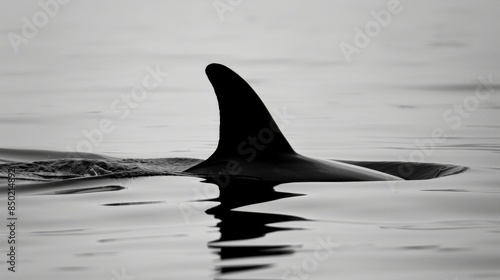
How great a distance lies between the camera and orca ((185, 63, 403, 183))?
32.6 feet

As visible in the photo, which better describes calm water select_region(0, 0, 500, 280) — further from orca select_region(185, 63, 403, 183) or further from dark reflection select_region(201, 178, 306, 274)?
orca select_region(185, 63, 403, 183)

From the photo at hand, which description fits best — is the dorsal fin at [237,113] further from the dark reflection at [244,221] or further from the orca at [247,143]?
the dark reflection at [244,221]

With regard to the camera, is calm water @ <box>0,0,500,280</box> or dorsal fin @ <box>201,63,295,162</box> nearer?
calm water @ <box>0,0,500,280</box>

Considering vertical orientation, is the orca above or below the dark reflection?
above

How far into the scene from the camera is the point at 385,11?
39781 millimetres

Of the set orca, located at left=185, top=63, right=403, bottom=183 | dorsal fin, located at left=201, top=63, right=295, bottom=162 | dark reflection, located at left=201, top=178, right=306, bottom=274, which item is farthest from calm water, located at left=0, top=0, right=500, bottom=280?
dorsal fin, located at left=201, top=63, right=295, bottom=162

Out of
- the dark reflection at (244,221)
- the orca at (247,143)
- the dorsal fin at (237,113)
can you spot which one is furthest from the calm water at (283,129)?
the dorsal fin at (237,113)

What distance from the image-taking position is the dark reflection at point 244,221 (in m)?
7.00

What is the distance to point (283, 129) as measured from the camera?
16688mm

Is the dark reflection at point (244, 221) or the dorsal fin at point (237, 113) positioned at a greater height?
the dorsal fin at point (237, 113)

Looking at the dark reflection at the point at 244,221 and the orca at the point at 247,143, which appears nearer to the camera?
the dark reflection at the point at 244,221

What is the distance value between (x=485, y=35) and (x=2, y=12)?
1767 cm

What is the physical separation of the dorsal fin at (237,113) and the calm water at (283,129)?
0.60 metres

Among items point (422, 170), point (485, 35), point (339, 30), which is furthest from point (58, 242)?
point (339, 30)
